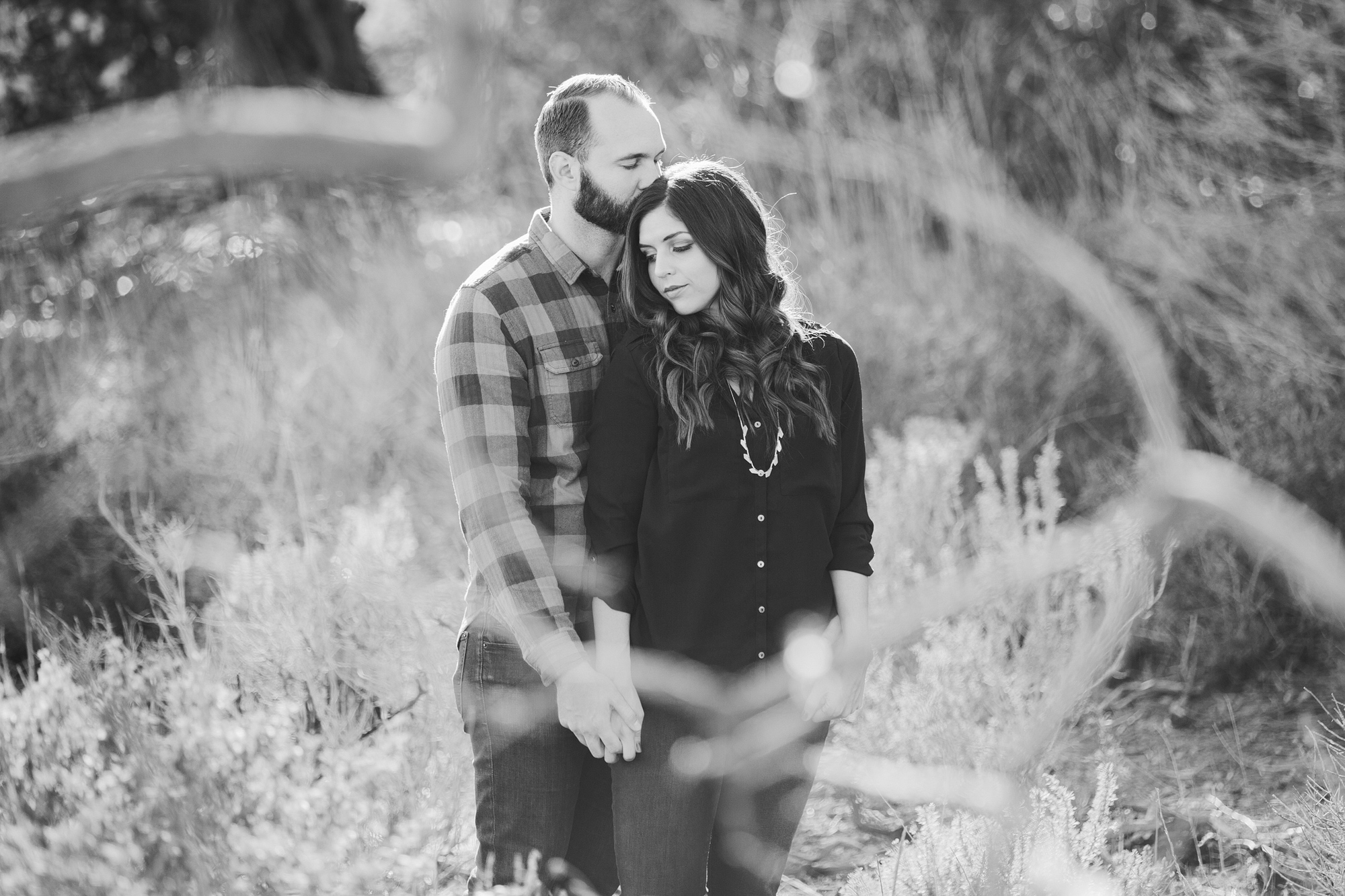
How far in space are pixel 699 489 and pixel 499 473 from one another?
0.33 m

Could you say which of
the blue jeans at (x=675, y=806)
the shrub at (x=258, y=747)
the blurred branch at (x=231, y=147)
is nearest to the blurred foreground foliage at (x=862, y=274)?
the shrub at (x=258, y=747)

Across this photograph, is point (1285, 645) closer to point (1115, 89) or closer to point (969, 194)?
point (969, 194)

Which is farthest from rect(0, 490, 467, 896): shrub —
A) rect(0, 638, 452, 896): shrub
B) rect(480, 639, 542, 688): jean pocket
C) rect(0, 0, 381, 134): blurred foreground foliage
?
rect(0, 0, 381, 134): blurred foreground foliage

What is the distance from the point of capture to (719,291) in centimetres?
215

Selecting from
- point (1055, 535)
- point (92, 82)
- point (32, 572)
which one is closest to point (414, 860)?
point (1055, 535)

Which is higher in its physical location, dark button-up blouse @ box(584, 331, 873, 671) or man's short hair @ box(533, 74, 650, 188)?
man's short hair @ box(533, 74, 650, 188)

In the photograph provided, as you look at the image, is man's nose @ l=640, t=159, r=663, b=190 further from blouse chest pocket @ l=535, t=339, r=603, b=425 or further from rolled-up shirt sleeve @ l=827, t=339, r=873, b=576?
rolled-up shirt sleeve @ l=827, t=339, r=873, b=576

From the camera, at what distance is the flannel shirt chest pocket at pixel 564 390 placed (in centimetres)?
216

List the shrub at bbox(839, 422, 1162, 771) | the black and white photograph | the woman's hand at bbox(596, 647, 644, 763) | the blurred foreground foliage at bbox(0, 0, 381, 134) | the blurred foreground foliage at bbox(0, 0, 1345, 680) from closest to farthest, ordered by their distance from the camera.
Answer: the black and white photograph
the woman's hand at bbox(596, 647, 644, 763)
the shrub at bbox(839, 422, 1162, 771)
the blurred foreground foliage at bbox(0, 0, 1345, 680)
the blurred foreground foliage at bbox(0, 0, 381, 134)

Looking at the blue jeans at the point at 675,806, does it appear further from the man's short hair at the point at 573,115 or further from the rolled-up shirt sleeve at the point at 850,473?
the man's short hair at the point at 573,115

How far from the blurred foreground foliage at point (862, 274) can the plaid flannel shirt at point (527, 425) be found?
25.1 inches

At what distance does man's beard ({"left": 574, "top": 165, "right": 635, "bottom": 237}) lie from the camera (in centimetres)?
219

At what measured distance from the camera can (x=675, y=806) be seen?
6.72ft

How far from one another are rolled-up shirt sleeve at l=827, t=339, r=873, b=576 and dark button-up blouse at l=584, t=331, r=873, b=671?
3.2 inches
